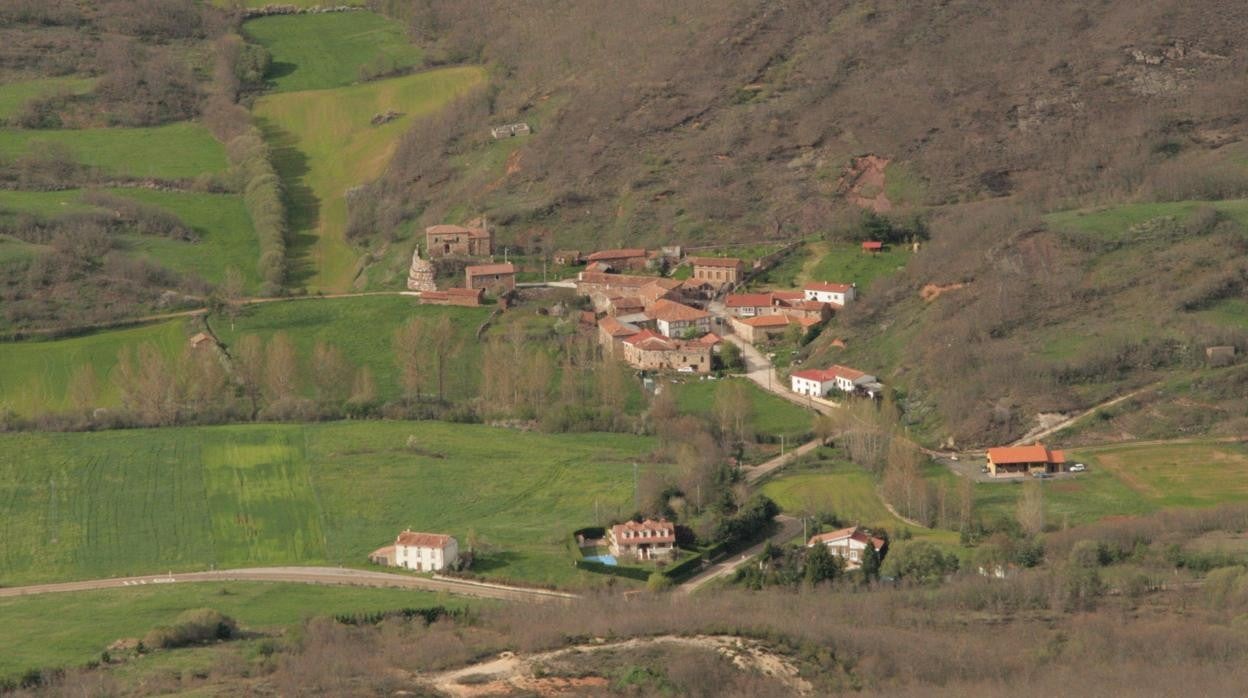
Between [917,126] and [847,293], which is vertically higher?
[917,126]

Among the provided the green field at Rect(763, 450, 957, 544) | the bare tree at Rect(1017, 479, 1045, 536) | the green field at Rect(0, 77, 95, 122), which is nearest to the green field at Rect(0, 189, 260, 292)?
the green field at Rect(0, 77, 95, 122)

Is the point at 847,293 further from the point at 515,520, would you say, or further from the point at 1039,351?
the point at 515,520

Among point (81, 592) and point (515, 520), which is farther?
point (515, 520)

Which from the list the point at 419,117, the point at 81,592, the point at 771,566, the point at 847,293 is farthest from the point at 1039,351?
the point at 419,117

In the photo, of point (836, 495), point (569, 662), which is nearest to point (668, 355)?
point (836, 495)

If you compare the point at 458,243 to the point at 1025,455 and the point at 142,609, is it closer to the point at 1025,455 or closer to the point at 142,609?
the point at 1025,455

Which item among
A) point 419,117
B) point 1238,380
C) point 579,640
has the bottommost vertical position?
point 579,640
